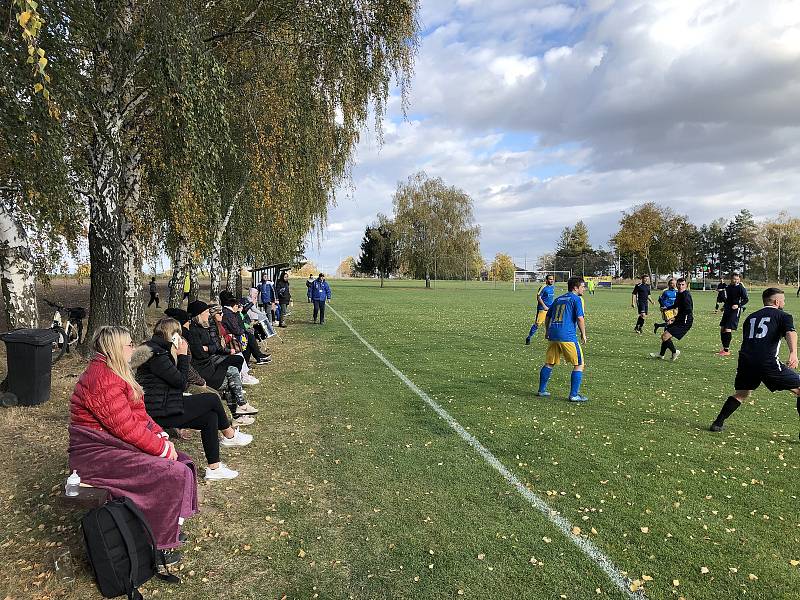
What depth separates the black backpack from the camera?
3199 mm

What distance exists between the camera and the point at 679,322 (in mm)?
12375

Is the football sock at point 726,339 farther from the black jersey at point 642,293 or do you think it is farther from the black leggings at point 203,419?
the black leggings at point 203,419

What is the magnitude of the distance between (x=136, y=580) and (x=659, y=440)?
557cm

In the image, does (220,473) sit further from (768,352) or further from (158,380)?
(768,352)

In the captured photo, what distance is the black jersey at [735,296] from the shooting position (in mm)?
13266

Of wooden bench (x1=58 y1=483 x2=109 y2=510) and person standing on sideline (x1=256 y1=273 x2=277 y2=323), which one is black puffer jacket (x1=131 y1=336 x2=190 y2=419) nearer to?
wooden bench (x1=58 y1=483 x2=109 y2=510)

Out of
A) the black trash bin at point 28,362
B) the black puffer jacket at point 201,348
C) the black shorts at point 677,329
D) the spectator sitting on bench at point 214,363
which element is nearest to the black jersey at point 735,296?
the black shorts at point 677,329

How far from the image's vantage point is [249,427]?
688 cm

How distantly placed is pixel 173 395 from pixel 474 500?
287 centimetres

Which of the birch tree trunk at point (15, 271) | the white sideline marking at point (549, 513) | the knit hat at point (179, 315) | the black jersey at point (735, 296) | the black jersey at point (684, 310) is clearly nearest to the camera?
the white sideline marking at point (549, 513)

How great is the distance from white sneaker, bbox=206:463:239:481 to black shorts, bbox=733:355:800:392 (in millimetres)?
5990

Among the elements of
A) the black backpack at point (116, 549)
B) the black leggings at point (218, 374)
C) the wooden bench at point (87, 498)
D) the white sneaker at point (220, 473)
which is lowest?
the white sneaker at point (220, 473)

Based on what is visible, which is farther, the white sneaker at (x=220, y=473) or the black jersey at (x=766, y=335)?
the black jersey at (x=766, y=335)

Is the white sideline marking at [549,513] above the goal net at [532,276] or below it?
below
